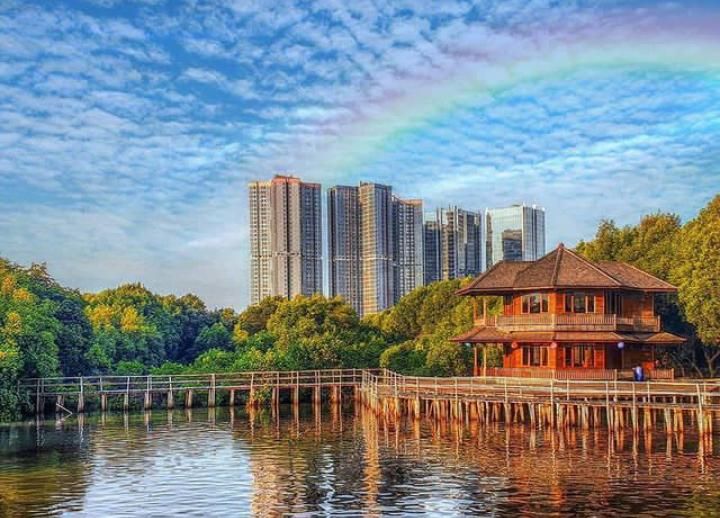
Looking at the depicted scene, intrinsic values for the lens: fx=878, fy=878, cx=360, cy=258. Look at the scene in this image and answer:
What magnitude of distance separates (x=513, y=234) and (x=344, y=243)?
3250 cm

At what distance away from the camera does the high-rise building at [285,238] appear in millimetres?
117938

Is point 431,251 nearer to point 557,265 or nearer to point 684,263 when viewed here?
point 684,263

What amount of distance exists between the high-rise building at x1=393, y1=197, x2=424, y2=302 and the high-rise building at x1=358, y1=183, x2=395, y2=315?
5.25 feet

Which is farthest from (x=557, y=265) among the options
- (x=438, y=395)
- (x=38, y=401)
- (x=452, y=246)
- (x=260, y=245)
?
(x=452, y=246)

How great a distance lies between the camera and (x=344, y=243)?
129250 mm

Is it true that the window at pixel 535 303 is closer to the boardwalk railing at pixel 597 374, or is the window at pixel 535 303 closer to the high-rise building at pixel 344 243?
the boardwalk railing at pixel 597 374

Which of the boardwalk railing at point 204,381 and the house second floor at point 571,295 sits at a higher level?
the house second floor at point 571,295

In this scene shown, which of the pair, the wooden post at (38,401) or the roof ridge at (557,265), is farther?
the wooden post at (38,401)

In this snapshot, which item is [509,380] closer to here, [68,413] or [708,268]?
[708,268]

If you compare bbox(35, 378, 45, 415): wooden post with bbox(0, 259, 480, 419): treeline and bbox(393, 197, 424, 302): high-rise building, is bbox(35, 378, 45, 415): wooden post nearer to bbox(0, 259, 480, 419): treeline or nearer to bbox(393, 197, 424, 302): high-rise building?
bbox(0, 259, 480, 419): treeline

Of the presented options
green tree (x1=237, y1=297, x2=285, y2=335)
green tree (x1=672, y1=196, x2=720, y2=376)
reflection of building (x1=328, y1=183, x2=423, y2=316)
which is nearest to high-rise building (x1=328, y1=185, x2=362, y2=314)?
reflection of building (x1=328, y1=183, x2=423, y2=316)

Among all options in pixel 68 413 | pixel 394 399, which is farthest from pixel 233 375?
pixel 394 399

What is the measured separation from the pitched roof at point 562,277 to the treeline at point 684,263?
4.78 meters

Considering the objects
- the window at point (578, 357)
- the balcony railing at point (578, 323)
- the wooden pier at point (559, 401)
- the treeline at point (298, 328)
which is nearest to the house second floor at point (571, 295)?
the balcony railing at point (578, 323)
